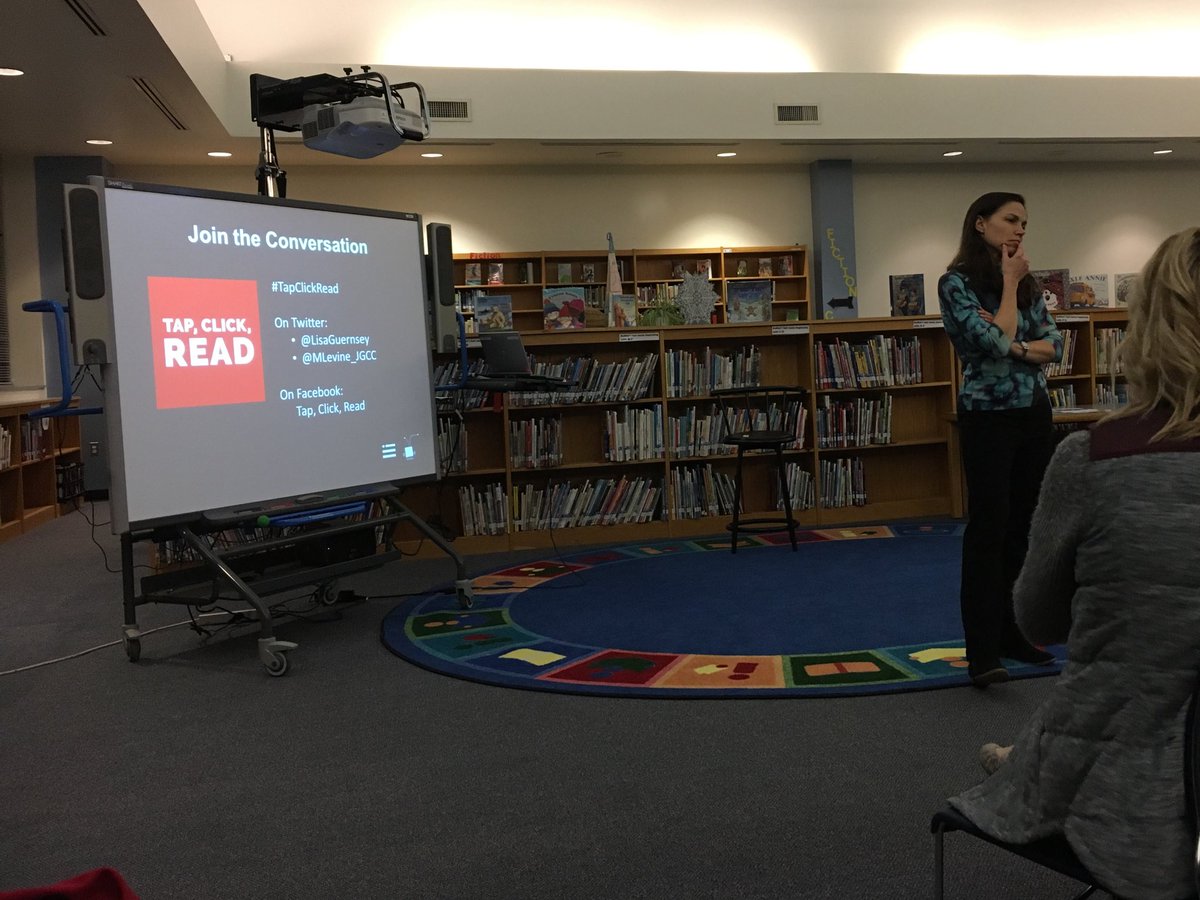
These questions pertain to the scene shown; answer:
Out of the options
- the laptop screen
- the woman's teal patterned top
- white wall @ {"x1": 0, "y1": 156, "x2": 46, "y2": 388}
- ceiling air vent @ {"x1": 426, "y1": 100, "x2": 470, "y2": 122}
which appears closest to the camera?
the woman's teal patterned top

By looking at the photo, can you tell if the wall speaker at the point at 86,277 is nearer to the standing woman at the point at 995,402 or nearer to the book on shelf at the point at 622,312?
the standing woman at the point at 995,402

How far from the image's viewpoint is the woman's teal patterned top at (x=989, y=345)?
9.81ft

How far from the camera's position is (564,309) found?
26.3ft

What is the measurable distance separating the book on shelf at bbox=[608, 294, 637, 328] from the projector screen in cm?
225

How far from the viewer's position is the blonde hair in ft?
3.87

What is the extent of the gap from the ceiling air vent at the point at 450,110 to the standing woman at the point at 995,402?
6.53 metres

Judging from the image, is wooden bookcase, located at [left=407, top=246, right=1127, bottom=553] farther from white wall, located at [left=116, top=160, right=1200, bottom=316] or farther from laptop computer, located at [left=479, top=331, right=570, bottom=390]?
white wall, located at [left=116, top=160, right=1200, bottom=316]

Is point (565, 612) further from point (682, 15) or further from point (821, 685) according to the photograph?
point (682, 15)

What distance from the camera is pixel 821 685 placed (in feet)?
10.4

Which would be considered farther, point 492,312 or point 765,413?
point 492,312

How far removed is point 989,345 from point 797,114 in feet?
23.4

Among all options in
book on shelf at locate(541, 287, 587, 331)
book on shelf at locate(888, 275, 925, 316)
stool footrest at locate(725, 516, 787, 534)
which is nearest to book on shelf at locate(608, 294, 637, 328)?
book on shelf at locate(541, 287, 587, 331)

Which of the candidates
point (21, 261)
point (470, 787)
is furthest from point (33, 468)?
point (470, 787)

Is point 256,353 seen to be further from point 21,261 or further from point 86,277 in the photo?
point 21,261
